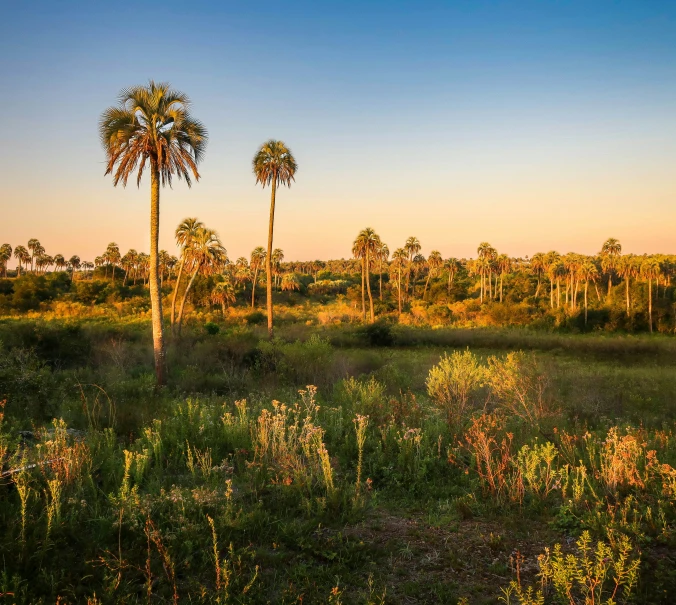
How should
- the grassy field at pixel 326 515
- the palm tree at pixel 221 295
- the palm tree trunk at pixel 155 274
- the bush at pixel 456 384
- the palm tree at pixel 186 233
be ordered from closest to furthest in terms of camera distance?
1. the grassy field at pixel 326 515
2. the bush at pixel 456 384
3. the palm tree trunk at pixel 155 274
4. the palm tree at pixel 186 233
5. the palm tree at pixel 221 295

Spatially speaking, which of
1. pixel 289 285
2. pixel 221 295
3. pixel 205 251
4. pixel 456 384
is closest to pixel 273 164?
pixel 205 251

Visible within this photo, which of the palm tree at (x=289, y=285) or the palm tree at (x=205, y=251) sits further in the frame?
the palm tree at (x=289, y=285)

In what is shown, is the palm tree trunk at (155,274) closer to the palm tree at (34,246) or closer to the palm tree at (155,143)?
the palm tree at (155,143)

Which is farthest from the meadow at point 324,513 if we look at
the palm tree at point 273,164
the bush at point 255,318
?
the bush at point 255,318

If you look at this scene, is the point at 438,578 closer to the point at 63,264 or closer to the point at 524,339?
the point at 524,339

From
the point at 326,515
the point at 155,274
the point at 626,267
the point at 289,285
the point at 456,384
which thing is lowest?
the point at 456,384

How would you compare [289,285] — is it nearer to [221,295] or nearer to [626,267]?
[221,295]

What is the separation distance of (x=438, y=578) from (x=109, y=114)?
18.2 meters

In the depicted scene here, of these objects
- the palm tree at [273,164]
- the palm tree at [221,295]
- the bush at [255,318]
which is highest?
the palm tree at [273,164]

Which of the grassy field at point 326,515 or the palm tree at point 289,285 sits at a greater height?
the palm tree at point 289,285

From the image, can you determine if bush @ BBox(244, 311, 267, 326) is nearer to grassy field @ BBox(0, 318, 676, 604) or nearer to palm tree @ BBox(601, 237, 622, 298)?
grassy field @ BBox(0, 318, 676, 604)

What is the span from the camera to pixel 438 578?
4.10 meters

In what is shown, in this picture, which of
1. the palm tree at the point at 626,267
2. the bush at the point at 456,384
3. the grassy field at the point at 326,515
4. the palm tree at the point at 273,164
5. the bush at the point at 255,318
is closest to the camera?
the grassy field at the point at 326,515

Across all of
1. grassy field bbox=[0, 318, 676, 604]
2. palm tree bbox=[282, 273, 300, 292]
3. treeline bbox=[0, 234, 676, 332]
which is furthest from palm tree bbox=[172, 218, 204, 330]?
palm tree bbox=[282, 273, 300, 292]
